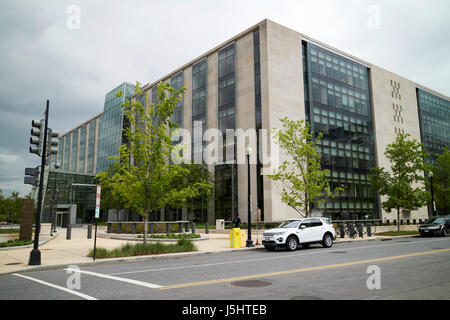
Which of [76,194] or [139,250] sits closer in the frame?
[139,250]

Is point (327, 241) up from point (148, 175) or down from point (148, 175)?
down

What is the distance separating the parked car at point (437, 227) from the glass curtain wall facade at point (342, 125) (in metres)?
16.0

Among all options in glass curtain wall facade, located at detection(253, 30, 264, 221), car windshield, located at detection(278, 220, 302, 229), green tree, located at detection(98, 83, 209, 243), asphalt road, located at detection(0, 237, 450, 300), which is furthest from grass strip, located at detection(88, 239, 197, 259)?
glass curtain wall facade, located at detection(253, 30, 264, 221)

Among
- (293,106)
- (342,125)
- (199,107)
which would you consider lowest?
(342,125)

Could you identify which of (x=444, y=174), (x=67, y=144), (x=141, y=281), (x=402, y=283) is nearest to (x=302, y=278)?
(x=402, y=283)

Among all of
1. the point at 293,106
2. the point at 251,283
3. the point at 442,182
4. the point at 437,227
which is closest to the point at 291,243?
the point at 251,283

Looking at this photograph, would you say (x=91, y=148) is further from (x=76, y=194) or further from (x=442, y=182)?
(x=442, y=182)

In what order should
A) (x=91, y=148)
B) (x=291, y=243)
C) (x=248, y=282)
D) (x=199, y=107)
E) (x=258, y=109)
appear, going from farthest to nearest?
(x=91, y=148) < (x=199, y=107) < (x=258, y=109) < (x=291, y=243) < (x=248, y=282)

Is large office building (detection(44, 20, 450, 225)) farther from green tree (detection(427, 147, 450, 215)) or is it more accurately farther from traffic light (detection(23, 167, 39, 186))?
traffic light (detection(23, 167, 39, 186))

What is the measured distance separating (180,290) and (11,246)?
16.2 m

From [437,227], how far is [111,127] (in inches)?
2325

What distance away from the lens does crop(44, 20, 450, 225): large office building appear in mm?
40188

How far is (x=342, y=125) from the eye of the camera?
47.1m

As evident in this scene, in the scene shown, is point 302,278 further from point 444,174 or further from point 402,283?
point 444,174
